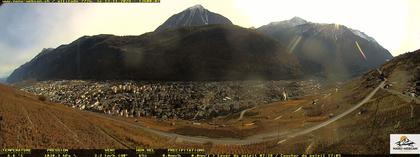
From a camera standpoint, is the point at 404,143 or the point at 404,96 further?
the point at 404,96

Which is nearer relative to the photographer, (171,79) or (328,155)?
(328,155)

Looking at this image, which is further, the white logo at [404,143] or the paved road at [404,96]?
the paved road at [404,96]

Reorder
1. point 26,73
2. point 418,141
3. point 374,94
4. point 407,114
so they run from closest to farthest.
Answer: point 418,141 → point 407,114 → point 374,94 → point 26,73

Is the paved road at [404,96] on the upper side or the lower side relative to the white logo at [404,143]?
upper

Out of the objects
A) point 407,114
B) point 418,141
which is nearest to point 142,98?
point 407,114

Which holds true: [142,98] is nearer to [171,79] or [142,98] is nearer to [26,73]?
[171,79]

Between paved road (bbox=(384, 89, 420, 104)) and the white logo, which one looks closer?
the white logo

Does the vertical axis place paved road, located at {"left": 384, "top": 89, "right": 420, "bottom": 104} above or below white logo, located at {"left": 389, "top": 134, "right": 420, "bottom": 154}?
above

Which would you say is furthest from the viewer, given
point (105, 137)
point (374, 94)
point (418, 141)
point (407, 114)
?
point (374, 94)
